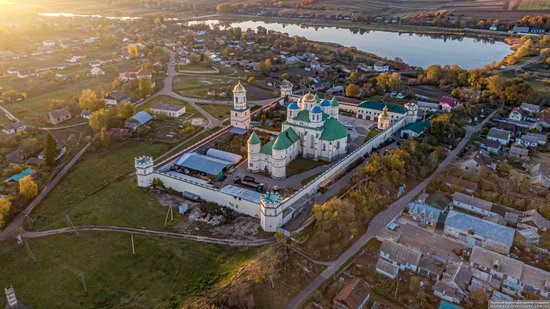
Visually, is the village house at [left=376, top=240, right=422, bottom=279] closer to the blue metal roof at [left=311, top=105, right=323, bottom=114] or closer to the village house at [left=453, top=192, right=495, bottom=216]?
the village house at [left=453, top=192, right=495, bottom=216]

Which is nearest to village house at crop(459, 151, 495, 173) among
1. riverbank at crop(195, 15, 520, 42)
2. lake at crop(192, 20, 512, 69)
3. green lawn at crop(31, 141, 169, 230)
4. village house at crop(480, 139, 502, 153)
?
village house at crop(480, 139, 502, 153)

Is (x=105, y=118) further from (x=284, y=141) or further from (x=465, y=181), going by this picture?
(x=465, y=181)

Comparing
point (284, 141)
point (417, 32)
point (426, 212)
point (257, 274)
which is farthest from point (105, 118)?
point (417, 32)

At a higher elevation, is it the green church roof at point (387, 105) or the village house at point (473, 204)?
the green church roof at point (387, 105)

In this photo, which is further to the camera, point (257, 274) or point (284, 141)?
point (284, 141)

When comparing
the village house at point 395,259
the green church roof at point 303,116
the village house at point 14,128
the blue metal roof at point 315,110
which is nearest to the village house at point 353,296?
the village house at point 395,259

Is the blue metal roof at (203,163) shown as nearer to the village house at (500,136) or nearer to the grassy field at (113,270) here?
the grassy field at (113,270)
